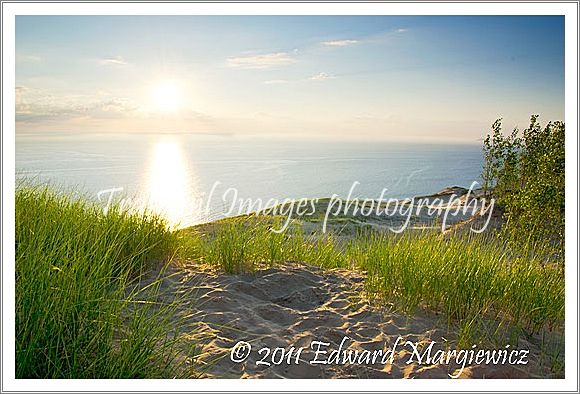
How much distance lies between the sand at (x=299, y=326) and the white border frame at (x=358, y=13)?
0.83 ft

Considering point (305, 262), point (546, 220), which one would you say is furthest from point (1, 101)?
point (546, 220)

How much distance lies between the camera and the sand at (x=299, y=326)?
3.20m

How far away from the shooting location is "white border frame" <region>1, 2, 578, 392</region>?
2.86 m

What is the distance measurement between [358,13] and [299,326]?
2135mm

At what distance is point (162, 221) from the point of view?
5109 millimetres

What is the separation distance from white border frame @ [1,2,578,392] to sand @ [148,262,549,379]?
25 cm

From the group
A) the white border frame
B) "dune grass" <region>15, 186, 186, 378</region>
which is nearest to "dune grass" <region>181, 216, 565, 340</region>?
the white border frame

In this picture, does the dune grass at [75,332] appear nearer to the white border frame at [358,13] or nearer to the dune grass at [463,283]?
the white border frame at [358,13]

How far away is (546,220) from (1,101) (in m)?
4.53

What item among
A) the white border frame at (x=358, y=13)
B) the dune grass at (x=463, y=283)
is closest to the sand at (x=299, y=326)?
the dune grass at (x=463, y=283)

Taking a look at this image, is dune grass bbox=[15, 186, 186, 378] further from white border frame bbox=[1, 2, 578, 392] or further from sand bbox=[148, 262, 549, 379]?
sand bbox=[148, 262, 549, 379]

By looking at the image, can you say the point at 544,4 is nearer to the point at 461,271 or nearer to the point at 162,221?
the point at 461,271

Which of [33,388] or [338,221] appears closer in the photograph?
[33,388]

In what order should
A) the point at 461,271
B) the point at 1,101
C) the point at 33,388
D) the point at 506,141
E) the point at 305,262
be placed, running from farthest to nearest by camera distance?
the point at 506,141 < the point at 305,262 < the point at 461,271 < the point at 1,101 < the point at 33,388
